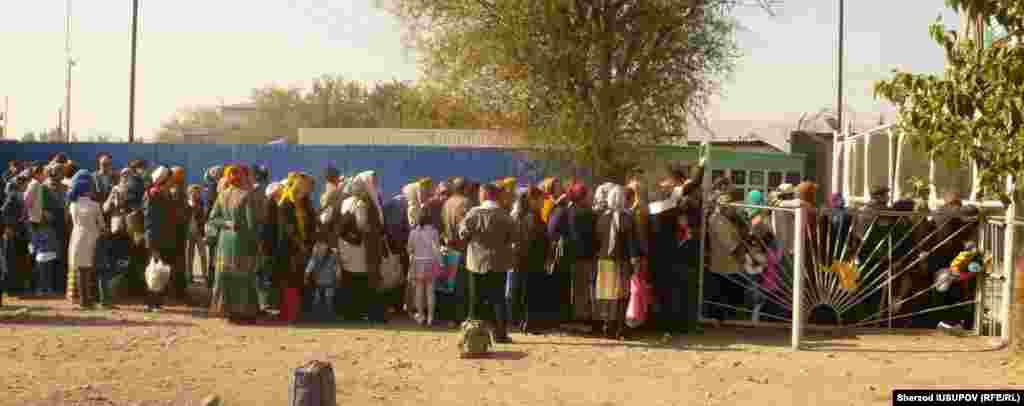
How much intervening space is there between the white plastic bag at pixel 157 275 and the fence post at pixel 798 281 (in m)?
6.74

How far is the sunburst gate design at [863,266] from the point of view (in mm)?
12141

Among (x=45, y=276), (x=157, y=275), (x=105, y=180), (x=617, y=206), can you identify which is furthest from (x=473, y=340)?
(x=45, y=276)

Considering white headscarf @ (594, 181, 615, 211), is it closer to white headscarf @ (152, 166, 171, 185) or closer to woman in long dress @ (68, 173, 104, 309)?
white headscarf @ (152, 166, 171, 185)

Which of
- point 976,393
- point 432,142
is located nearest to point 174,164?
point 432,142

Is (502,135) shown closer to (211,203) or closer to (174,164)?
(174,164)

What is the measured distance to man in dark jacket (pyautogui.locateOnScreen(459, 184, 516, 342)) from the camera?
36.7 ft

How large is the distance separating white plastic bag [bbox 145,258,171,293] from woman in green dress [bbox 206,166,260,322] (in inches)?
32.1

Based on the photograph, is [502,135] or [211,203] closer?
[211,203]

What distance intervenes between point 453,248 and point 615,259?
6.30 feet

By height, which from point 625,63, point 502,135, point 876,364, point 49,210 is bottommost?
point 876,364

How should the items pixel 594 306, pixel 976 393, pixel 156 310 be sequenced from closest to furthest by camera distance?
pixel 976 393, pixel 594 306, pixel 156 310

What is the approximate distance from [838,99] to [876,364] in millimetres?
30824

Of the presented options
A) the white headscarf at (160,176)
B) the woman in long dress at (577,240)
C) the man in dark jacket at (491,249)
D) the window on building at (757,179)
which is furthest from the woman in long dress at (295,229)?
the window on building at (757,179)

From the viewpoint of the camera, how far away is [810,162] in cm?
3127
